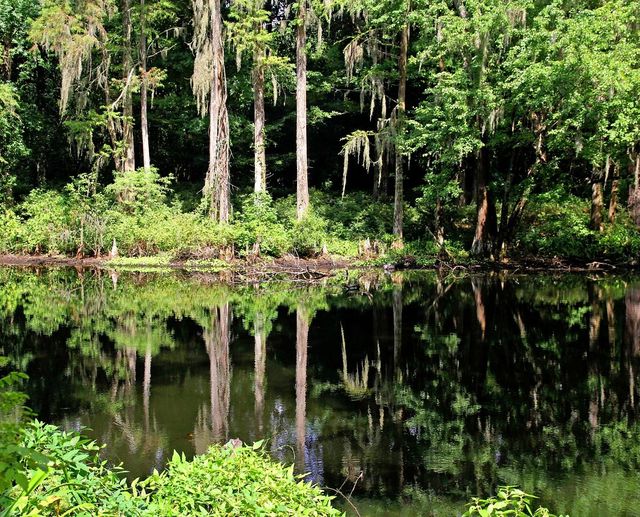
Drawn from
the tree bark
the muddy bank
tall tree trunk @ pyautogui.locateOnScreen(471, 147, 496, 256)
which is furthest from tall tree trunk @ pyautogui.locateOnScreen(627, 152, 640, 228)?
the tree bark

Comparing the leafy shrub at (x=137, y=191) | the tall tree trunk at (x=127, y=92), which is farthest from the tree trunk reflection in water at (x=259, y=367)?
the tall tree trunk at (x=127, y=92)

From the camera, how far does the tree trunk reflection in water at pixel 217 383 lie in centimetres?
593

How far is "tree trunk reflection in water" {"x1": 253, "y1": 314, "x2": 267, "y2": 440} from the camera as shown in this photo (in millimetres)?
6493

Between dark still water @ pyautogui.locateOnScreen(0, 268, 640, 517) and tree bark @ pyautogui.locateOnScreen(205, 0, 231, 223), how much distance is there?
9.49 meters

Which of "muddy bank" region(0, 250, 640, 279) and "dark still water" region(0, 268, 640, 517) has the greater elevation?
"muddy bank" region(0, 250, 640, 279)

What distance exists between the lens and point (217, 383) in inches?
308

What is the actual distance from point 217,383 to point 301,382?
3.63ft

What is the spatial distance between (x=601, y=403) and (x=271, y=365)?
441 centimetres

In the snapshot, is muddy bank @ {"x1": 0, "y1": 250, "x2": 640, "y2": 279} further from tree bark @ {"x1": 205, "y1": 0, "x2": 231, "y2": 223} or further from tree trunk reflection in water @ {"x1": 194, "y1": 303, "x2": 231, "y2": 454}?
tree trunk reflection in water @ {"x1": 194, "y1": 303, "x2": 231, "y2": 454}

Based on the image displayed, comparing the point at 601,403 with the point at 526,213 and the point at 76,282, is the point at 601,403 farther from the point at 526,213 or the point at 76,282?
the point at 526,213

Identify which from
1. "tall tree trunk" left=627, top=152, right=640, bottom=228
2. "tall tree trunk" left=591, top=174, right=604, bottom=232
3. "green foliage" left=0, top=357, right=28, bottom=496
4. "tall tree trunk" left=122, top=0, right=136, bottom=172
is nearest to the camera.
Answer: "green foliage" left=0, top=357, right=28, bottom=496

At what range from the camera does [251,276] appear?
19.8 m

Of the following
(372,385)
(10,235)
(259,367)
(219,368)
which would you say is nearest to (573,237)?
(372,385)

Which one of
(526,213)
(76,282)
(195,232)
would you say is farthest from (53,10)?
(526,213)
